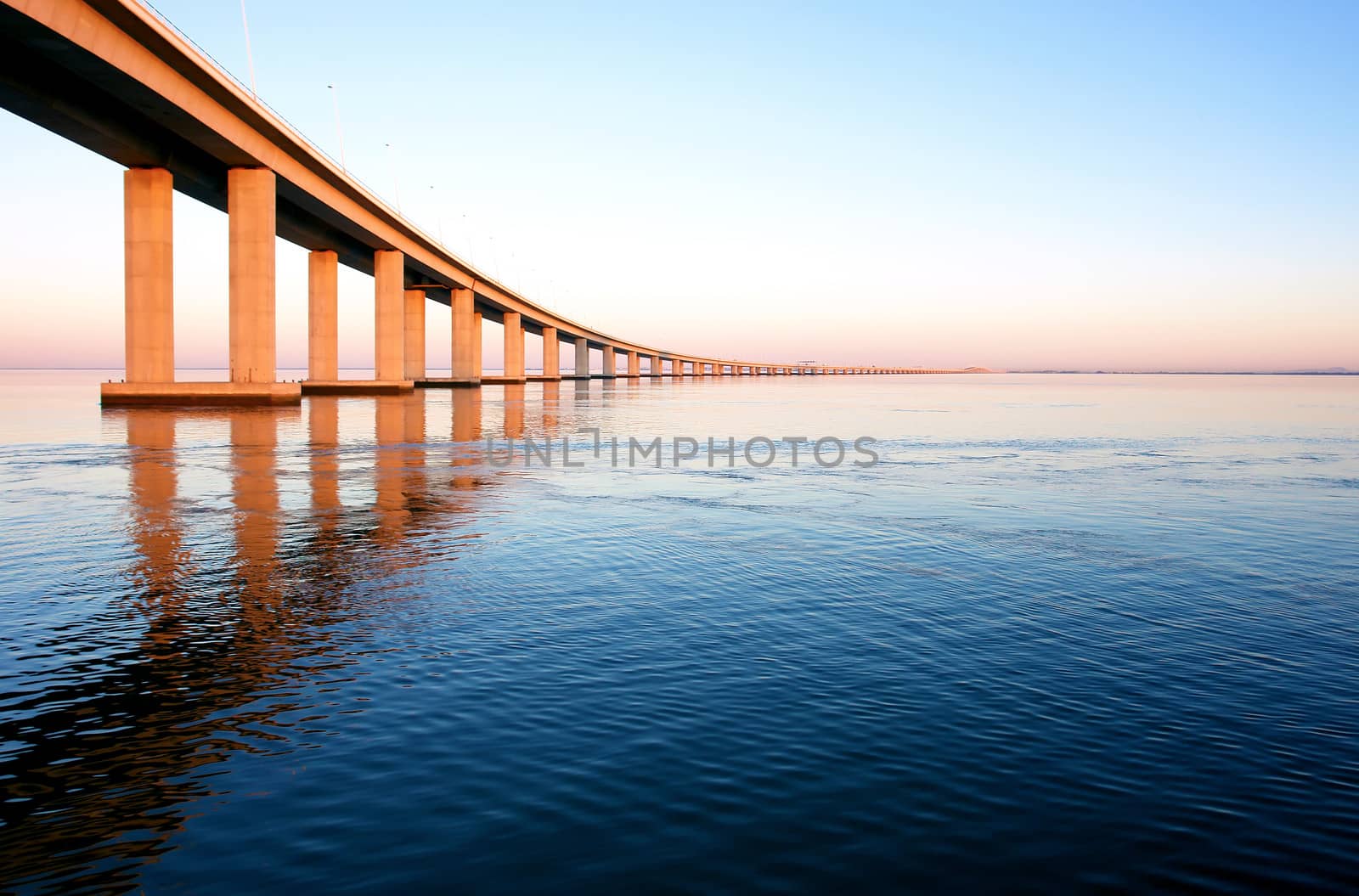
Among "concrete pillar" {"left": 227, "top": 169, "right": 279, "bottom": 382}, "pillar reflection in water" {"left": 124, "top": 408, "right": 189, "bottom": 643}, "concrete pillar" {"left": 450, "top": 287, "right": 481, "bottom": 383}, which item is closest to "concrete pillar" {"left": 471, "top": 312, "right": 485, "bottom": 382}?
"concrete pillar" {"left": 450, "top": 287, "right": 481, "bottom": 383}

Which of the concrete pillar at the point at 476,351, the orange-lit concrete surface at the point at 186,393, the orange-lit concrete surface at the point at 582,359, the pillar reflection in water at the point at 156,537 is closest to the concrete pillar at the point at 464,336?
the concrete pillar at the point at 476,351

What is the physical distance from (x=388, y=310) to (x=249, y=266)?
3075 centimetres

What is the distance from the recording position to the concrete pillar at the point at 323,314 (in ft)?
257

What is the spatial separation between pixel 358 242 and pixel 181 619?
77.1 metres

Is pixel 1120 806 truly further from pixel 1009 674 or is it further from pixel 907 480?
pixel 907 480

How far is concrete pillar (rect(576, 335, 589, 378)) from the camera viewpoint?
586 feet

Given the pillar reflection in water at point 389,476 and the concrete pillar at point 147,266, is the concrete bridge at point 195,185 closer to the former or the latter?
the concrete pillar at point 147,266

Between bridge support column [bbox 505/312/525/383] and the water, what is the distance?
120812mm

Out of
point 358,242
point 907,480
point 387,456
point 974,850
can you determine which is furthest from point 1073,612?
point 358,242

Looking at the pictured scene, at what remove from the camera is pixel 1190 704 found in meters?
7.57

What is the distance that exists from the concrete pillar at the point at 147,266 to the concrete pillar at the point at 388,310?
31.0 m

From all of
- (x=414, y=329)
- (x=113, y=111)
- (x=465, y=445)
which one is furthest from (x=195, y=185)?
(x=414, y=329)

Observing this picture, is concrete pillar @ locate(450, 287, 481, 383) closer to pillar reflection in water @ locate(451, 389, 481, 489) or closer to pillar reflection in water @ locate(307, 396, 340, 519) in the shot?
pillar reflection in water @ locate(451, 389, 481, 489)

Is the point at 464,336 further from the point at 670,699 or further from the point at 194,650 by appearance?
the point at 670,699
